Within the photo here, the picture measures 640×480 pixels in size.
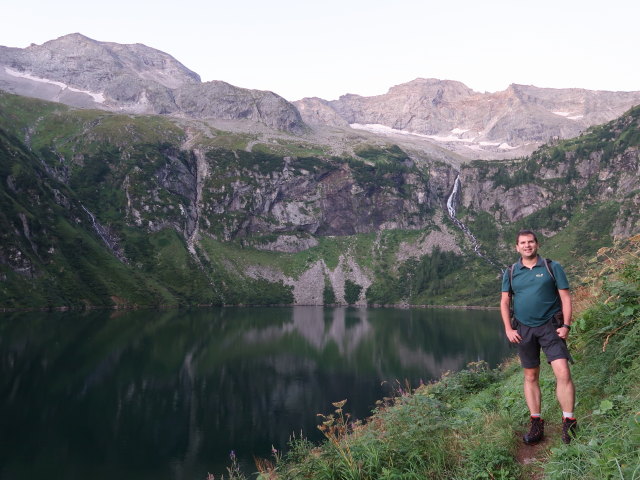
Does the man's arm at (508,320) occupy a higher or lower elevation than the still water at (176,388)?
higher

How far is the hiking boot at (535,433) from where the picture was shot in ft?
26.6

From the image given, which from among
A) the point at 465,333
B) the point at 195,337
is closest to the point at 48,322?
the point at 195,337

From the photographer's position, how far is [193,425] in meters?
39.2

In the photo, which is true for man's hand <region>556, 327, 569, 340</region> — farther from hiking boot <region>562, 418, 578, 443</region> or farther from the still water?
the still water

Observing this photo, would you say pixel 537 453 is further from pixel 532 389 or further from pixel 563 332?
pixel 563 332

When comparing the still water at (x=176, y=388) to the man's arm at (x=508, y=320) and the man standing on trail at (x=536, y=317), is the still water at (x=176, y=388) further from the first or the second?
the man standing on trail at (x=536, y=317)

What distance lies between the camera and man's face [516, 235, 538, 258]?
868 cm

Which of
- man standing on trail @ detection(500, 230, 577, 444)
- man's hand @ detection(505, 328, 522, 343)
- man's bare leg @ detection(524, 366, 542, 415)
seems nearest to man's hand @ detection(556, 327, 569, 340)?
man standing on trail @ detection(500, 230, 577, 444)

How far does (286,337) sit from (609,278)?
94.4 metres

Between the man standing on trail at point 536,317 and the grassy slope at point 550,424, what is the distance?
67 centimetres

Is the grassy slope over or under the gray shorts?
under

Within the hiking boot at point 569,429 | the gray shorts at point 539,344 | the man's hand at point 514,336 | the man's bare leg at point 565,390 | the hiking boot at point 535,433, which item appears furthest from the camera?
the man's hand at point 514,336

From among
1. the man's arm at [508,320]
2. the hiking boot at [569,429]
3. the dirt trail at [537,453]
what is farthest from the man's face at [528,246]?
the dirt trail at [537,453]

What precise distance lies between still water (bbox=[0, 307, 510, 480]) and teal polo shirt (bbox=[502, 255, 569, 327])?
4505 mm
